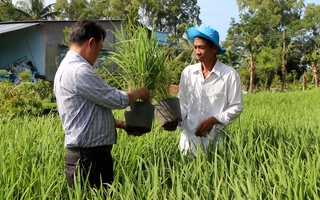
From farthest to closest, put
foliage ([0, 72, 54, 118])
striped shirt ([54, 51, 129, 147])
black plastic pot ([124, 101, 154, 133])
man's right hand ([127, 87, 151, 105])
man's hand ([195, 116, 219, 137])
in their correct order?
foliage ([0, 72, 54, 118]), man's hand ([195, 116, 219, 137]), black plastic pot ([124, 101, 154, 133]), man's right hand ([127, 87, 151, 105]), striped shirt ([54, 51, 129, 147])

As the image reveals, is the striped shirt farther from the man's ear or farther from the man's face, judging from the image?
the man's face

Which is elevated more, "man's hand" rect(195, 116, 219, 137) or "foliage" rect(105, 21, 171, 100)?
"foliage" rect(105, 21, 171, 100)

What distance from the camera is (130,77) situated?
2092 mm

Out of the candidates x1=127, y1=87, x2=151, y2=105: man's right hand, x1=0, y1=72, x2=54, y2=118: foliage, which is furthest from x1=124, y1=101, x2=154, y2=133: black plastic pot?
x1=0, y1=72, x2=54, y2=118: foliage

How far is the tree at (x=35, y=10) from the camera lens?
22.3 meters

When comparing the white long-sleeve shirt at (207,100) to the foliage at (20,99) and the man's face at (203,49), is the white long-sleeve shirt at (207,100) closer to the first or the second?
the man's face at (203,49)

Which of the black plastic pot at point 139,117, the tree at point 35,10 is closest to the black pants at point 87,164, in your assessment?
the black plastic pot at point 139,117

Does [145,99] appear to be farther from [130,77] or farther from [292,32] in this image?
[292,32]

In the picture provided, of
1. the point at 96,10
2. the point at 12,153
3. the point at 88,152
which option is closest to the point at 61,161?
the point at 12,153

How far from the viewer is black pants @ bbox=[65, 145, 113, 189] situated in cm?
175

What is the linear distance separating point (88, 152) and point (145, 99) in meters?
0.42

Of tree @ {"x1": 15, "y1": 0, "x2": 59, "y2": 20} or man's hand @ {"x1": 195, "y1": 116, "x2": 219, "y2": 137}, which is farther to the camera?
tree @ {"x1": 15, "y1": 0, "x2": 59, "y2": 20}

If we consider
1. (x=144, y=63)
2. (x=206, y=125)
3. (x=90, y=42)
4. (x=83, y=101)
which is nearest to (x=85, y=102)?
(x=83, y=101)

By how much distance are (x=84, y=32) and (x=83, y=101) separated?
30 cm
